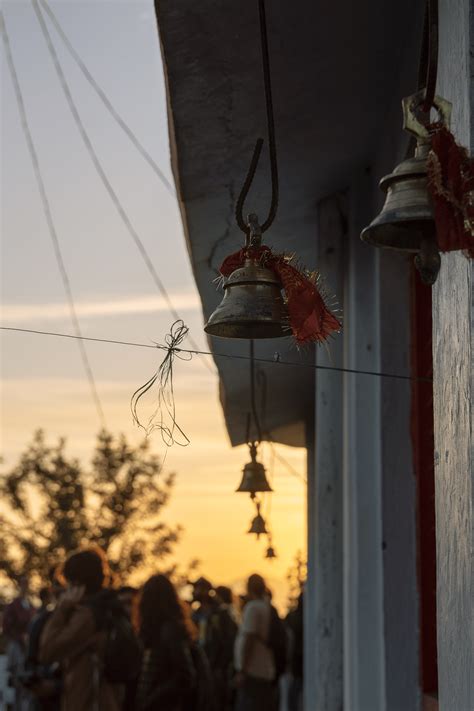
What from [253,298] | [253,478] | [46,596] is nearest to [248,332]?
[253,298]

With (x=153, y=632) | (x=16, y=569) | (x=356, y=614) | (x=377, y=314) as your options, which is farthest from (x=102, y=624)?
(x=16, y=569)

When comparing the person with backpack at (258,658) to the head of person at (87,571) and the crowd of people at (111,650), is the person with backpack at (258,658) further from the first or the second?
the head of person at (87,571)

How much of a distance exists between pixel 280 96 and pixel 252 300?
258 cm

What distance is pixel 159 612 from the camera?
23.3ft

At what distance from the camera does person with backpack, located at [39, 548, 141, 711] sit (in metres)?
6.62

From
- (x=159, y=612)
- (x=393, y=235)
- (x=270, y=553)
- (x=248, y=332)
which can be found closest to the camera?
(x=393, y=235)

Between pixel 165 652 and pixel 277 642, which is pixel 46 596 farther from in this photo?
pixel 165 652

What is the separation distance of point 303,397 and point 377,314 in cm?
600

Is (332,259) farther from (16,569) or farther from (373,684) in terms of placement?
(16,569)

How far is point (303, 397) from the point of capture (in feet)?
38.9

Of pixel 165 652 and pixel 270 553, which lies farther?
pixel 270 553

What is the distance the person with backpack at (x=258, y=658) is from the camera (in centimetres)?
962

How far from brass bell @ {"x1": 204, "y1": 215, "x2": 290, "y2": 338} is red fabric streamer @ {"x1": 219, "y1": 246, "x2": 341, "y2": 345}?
0.02 m

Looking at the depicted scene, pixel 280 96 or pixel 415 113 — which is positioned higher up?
pixel 280 96
